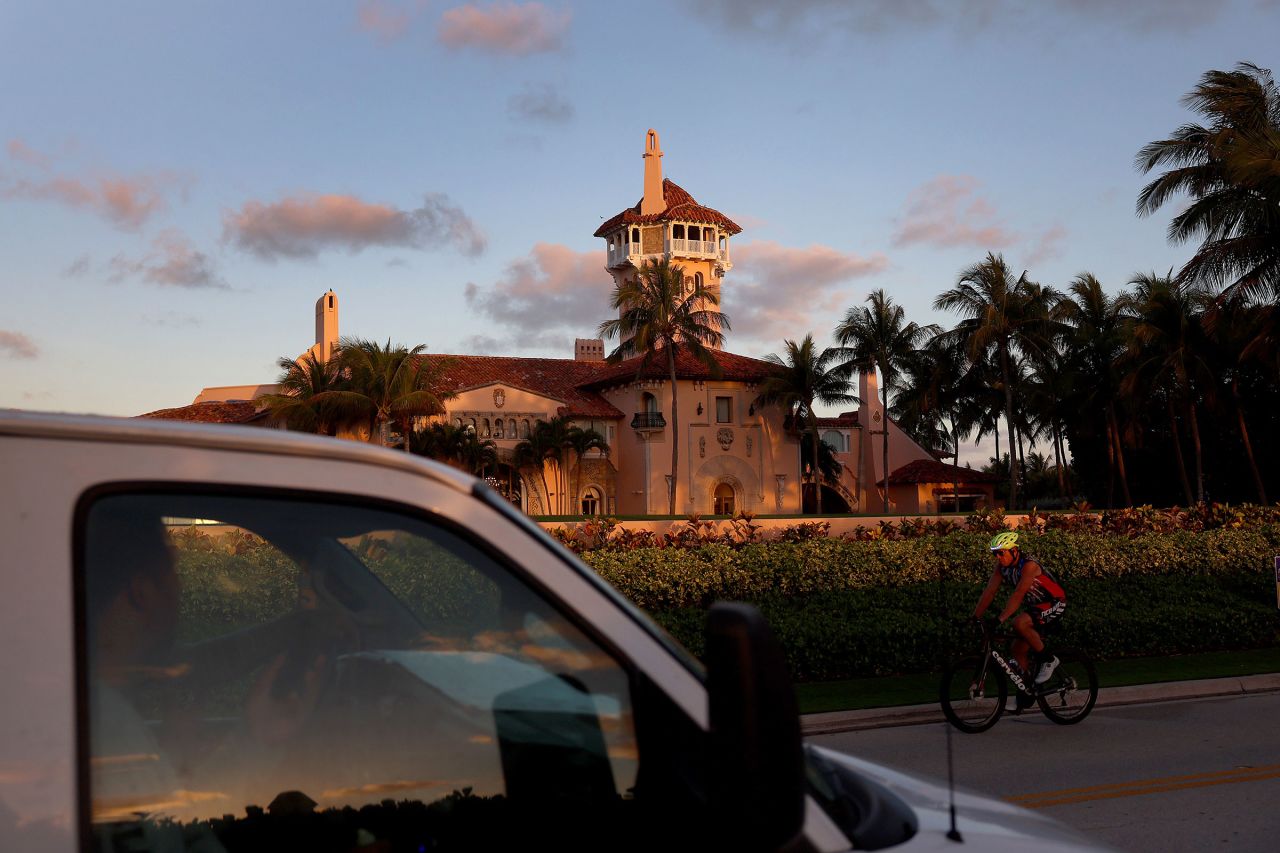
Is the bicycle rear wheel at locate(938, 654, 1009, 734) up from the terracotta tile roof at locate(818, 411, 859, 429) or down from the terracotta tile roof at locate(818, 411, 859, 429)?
down

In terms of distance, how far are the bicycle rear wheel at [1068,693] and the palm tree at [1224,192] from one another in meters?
23.1

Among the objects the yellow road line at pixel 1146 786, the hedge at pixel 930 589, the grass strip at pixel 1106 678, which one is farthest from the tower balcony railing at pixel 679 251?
the yellow road line at pixel 1146 786

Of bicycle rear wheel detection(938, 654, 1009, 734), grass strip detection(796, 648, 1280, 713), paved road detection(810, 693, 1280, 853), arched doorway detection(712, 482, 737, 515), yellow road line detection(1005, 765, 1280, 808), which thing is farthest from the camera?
arched doorway detection(712, 482, 737, 515)

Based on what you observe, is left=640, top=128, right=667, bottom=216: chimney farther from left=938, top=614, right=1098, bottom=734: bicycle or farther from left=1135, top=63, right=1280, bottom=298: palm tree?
left=938, top=614, right=1098, bottom=734: bicycle

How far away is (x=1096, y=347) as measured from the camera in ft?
211

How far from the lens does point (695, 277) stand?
78812mm

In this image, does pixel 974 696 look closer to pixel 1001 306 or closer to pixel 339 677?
pixel 339 677

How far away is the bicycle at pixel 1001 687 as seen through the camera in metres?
11.2

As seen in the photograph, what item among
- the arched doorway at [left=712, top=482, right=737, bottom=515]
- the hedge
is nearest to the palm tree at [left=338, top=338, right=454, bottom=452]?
the arched doorway at [left=712, top=482, right=737, bottom=515]

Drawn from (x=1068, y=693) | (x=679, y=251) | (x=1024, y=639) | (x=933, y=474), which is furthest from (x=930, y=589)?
(x=679, y=251)

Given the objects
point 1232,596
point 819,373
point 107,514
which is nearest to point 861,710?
point 1232,596

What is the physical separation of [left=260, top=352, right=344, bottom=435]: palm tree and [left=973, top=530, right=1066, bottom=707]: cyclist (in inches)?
1648

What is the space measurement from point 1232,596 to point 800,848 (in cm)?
2062

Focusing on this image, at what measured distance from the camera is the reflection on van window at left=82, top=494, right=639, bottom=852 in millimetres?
1634
